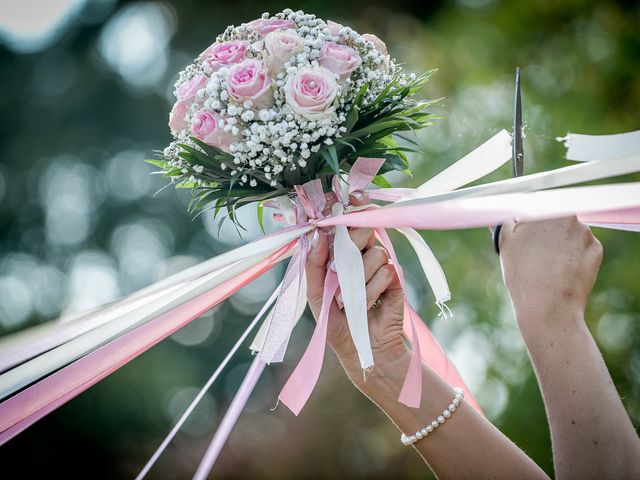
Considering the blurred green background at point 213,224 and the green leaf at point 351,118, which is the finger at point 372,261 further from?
the blurred green background at point 213,224

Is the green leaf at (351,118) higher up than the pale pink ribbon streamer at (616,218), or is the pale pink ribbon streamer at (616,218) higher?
the green leaf at (351,118)

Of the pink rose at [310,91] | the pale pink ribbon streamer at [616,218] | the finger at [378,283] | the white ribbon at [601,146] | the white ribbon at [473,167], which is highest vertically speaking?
the pink rose at [310,91]

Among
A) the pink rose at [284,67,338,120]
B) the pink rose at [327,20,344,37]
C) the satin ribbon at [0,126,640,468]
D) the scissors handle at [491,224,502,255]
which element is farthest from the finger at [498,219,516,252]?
the pink rose at [327,20,344,37]

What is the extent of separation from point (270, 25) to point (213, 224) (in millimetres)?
8554

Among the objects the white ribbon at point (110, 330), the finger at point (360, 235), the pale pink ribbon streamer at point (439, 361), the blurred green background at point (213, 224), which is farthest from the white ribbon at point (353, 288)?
the blurred green background at point (213, 224)

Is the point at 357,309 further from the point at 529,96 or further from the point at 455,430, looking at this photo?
the point at 529,96

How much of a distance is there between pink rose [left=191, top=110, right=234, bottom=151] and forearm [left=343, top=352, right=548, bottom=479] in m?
0.94

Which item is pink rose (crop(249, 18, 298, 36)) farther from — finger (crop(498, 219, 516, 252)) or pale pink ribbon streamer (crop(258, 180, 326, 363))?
finger (crop(498, 219, 516, 252))

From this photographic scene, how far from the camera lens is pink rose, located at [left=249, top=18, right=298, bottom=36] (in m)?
2.50

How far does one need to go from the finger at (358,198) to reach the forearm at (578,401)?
674mm

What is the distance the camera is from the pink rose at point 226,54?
8.02ft

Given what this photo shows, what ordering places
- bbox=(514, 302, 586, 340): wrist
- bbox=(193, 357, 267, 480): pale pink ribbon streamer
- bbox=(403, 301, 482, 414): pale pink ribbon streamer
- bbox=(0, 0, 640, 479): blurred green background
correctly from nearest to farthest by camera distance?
bbox=(514, 302, 586, 340): wrist, bbox=(193, 357, 267, 480): pale pink ribbon streamer, bbox=(403, 301, 482, 414): pale pink ribbon streamer, bbox=(0, 0, 640, 479): blurred green background

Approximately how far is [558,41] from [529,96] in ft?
2.97

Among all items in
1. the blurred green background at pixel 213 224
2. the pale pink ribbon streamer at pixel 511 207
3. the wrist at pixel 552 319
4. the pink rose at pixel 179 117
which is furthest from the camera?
the blurred green background at pixel 213 224
